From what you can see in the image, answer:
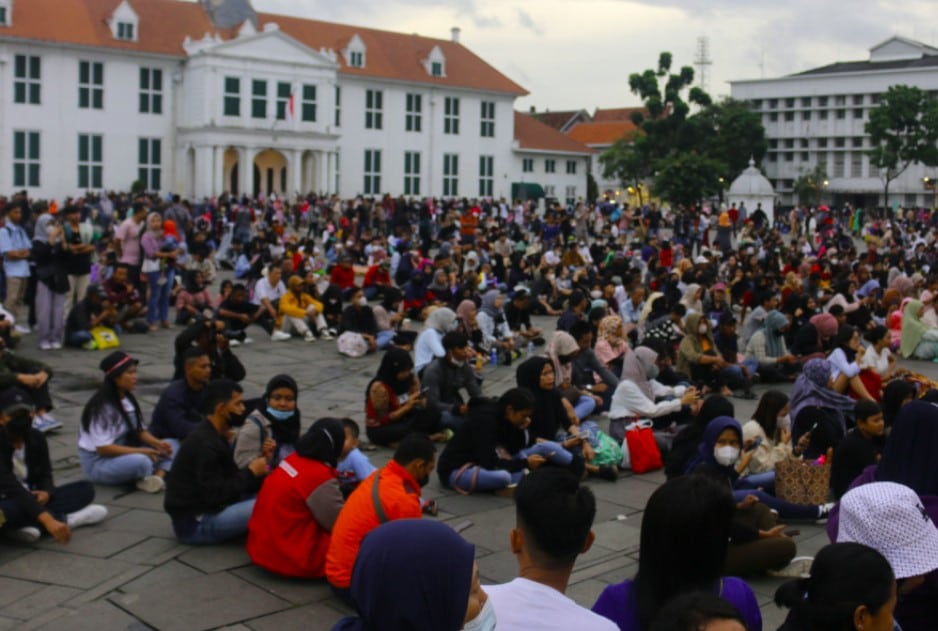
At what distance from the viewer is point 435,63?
5344 cm

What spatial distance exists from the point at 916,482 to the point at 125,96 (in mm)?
43168

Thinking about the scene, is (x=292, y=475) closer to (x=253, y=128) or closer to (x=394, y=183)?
(x=253, y=128)

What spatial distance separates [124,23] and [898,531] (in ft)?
148

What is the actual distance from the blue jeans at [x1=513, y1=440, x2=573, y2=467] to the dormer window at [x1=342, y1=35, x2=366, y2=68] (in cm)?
4460

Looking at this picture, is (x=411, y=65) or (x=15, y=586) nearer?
(x=15, y=586)

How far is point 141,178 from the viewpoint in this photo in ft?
144

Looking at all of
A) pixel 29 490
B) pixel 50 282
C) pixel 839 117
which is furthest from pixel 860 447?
pixel 839 117

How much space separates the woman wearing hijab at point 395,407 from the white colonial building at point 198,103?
35.0 metres

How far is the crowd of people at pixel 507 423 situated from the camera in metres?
3.17

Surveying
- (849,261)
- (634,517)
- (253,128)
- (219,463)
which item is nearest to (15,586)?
(219,463)

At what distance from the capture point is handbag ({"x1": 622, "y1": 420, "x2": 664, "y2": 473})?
346 inches

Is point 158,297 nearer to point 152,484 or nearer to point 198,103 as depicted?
point 152,484

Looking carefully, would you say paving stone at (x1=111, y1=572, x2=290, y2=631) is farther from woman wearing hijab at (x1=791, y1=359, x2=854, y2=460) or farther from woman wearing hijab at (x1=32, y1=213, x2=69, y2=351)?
woman wearing hijab at (x1=32, y1=213, x2=69, y2=351)

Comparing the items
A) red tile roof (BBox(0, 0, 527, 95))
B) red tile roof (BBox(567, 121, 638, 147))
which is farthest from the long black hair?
red tile roof (BBox(567, 121, 638, 147))
